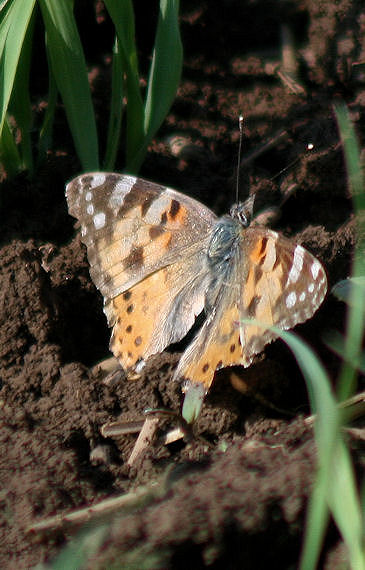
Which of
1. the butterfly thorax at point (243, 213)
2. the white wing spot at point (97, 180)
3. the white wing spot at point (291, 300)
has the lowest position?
the white wing spot at point (291, 300)

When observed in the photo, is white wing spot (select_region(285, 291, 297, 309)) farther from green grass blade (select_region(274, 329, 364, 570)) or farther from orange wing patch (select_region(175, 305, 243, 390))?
green grass blade (select_region(274, 329, 364, 570))

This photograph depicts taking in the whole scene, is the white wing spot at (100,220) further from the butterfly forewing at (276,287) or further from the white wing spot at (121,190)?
the butterfly forewing at (276,287)

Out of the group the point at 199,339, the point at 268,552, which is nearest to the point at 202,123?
the point at 199,339

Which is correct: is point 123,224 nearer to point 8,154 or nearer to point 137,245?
point 137,245

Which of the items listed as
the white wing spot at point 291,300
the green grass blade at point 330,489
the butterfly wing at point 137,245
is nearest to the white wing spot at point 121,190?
the butterfly wing at point 137,245

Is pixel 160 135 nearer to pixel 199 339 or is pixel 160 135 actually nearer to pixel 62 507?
pixel 199 339

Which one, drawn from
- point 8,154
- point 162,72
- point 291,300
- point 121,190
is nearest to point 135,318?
point 121,190
